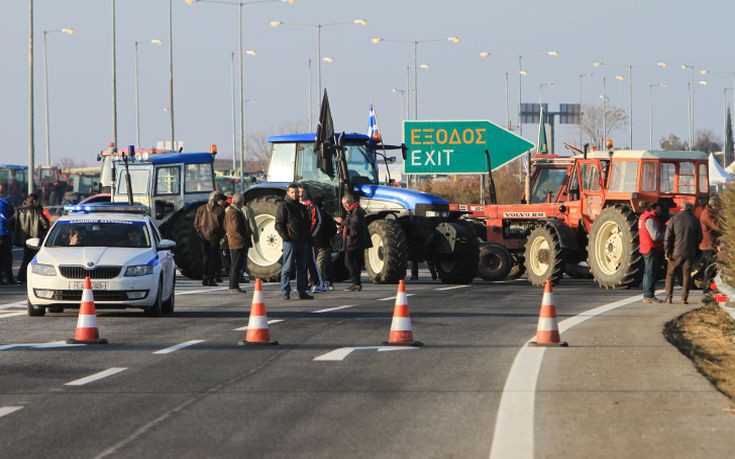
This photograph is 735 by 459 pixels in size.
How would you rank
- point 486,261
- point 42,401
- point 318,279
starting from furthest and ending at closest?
point 486,261
point 318,279
point 42,401

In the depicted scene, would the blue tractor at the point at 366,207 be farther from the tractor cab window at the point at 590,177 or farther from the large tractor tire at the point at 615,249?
the large tractor tire at the point at 615,249

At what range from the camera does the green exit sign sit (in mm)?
42156

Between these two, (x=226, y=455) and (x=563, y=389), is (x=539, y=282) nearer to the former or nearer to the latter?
(x=563, y=389)

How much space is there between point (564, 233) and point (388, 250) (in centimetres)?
391

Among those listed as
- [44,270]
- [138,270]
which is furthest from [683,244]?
[44,270]

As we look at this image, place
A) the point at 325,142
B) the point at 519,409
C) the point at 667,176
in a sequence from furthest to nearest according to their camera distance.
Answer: the point at 667,176 < the point at 325,142 < the point at 519,409

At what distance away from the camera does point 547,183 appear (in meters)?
34.5

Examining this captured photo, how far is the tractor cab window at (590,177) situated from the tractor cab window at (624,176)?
1.36ft

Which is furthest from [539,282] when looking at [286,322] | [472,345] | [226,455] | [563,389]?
[226,455]

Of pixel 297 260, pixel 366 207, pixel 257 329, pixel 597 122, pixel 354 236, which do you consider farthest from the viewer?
pixel 597 122

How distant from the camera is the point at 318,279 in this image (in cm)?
2766

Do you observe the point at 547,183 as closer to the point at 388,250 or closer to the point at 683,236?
the point at 388,250

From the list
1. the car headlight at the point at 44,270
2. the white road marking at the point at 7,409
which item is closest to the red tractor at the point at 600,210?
the car headlight at the point at 44,270

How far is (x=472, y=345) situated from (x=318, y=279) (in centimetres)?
1098
